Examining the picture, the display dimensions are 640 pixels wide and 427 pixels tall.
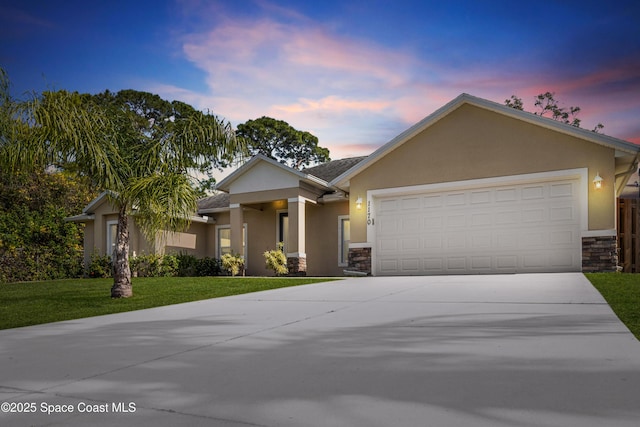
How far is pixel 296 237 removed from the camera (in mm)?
16266

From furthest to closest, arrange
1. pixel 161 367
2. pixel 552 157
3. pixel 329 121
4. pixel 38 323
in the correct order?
pixel 329 121 → pixel 552 157 → pixel 38 323 → pixel 161 367

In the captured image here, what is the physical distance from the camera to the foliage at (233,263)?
16594mm

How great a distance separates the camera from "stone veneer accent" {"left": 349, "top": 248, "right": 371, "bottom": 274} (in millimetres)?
14289

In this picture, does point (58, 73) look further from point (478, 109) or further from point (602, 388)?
point (602, 388)

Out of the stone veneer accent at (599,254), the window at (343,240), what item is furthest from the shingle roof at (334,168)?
the stone veneer accent at (599,254)

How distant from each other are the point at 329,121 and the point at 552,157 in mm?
10788

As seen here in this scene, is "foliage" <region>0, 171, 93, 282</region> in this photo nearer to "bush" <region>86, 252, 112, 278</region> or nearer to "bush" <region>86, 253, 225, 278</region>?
"bush" <region>86, 252, 112, 278</region>

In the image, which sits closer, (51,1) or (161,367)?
(161,367)

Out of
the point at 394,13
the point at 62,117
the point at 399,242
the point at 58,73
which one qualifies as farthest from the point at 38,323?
the point at 58,73

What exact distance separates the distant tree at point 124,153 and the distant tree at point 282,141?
2556cm

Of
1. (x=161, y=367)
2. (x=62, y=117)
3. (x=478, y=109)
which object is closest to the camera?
(x=161, y=367)

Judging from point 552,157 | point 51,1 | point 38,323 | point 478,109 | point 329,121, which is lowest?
point 38,323

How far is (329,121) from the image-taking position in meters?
20.9

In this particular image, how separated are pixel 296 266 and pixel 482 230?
629 cm
